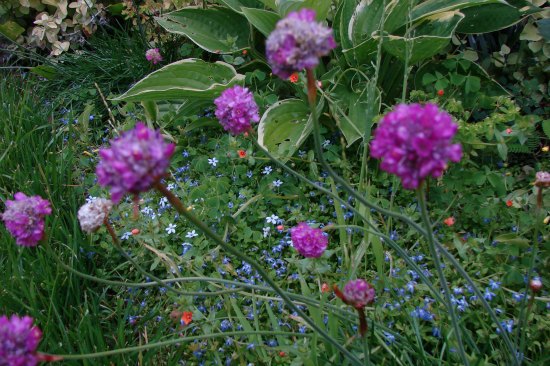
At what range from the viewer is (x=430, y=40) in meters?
1.86

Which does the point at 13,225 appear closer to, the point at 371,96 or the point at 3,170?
the point at 371,96

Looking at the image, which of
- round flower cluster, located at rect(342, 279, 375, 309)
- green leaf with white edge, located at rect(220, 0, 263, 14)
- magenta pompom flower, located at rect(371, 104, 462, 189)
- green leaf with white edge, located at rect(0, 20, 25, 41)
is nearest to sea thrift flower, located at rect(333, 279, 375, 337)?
round flower cluster, located at rect(342, 279, 375, 309)

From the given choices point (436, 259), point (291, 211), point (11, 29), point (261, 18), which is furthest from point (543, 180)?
point (11, 29)

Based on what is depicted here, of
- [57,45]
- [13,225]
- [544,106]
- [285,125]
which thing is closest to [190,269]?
[13,225]

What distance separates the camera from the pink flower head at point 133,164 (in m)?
0.67

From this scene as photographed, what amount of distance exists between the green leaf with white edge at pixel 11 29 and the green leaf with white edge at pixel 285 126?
6.68 ft

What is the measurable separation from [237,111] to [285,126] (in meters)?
1.08

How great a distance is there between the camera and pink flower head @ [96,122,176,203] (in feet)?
2.20

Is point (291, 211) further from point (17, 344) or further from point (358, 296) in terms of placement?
point (17, 344)

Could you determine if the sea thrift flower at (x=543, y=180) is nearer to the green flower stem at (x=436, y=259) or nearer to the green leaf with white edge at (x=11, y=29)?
the green flower stem at (x=436, y=259)

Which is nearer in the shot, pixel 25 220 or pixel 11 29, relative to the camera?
pixel 25 220

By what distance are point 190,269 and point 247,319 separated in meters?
0.22

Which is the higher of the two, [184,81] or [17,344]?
[17,344]

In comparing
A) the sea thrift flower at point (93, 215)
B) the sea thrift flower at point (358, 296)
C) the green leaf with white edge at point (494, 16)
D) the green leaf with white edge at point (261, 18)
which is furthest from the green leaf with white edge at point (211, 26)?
the sea thrift flower at point (358, 296)
